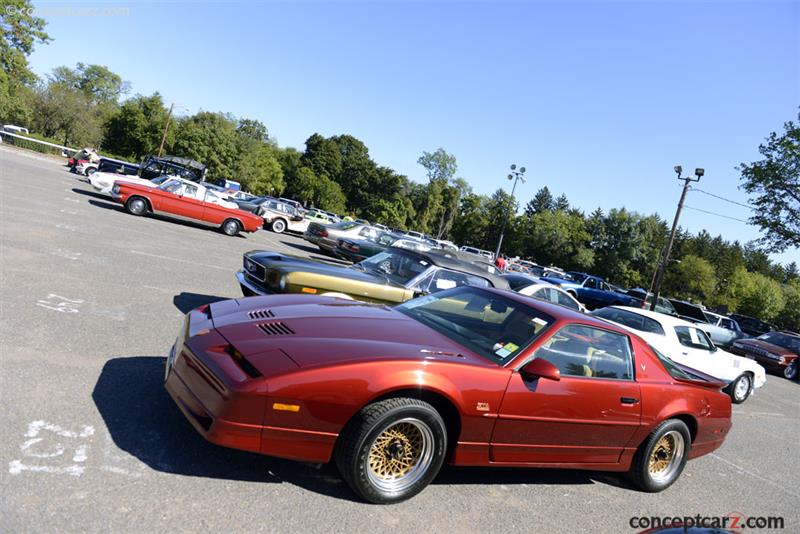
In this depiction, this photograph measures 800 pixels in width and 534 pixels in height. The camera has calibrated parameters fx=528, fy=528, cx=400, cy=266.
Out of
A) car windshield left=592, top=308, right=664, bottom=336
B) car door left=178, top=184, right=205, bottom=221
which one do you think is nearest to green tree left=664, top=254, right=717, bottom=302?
car windshield left=592, top=308, right=664, bottom=336

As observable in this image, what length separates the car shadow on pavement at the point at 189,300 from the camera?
7102 millimetres

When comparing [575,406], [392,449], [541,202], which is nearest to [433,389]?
[392,449]

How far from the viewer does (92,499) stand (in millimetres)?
2764

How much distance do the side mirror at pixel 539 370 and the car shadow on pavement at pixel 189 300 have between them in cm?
485

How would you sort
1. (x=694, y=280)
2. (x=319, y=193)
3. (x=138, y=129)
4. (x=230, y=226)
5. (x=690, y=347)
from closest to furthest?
(x=690, y=347) → (x=230, y=226) → (x=694, y=280) → (x=138, y=129) → (x=319, y=193)

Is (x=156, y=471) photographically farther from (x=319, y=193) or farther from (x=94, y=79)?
(x=94, y=79)

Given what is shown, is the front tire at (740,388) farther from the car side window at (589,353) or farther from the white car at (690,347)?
the car side window at (589,353)

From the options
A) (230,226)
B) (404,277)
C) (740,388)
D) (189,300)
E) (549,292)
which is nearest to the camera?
(189,300)

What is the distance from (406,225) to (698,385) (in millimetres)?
76453

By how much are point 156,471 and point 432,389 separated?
1.73 metres

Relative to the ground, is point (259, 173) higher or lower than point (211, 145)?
lower

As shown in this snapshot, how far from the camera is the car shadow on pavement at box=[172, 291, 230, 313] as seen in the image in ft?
23.3

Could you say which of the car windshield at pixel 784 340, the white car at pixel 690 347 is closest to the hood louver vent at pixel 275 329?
the white car at pixel 690 347

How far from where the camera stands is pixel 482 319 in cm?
450
